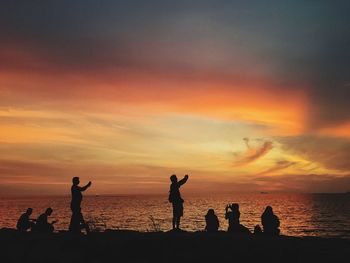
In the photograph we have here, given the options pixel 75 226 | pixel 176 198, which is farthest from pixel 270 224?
pixel 75 226

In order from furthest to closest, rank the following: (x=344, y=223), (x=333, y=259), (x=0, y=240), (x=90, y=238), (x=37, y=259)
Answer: (x=344, y=223) → (x=0, y=240) → (x=90, y=238) → (x=37, y=259) → (x=333, y=259)

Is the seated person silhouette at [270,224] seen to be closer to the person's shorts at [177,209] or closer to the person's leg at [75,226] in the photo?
the person's shorts at [177,209]

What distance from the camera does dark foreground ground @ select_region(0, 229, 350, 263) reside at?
42.4 feet

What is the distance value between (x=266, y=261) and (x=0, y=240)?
11393 mm

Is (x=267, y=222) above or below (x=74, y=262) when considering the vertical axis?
above

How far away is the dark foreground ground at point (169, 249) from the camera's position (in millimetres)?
12930

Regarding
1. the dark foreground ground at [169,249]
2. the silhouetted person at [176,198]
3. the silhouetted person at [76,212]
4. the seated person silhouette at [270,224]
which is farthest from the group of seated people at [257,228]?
the silhouetted person at [76,212]

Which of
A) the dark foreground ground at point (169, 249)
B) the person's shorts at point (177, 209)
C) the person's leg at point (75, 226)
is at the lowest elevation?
the dark foreground ground at point (169, 249)

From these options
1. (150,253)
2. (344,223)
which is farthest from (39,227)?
(344,223)

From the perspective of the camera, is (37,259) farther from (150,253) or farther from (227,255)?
(227,255)

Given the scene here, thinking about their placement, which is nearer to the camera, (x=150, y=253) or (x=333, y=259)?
(x=333, y=259)

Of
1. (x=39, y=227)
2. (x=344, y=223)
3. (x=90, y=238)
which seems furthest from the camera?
(x=344, y=223)

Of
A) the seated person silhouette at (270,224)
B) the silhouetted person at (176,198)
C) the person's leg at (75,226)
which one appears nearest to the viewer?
the person's leg at (75,226)

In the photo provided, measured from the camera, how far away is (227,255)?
1309 cm
